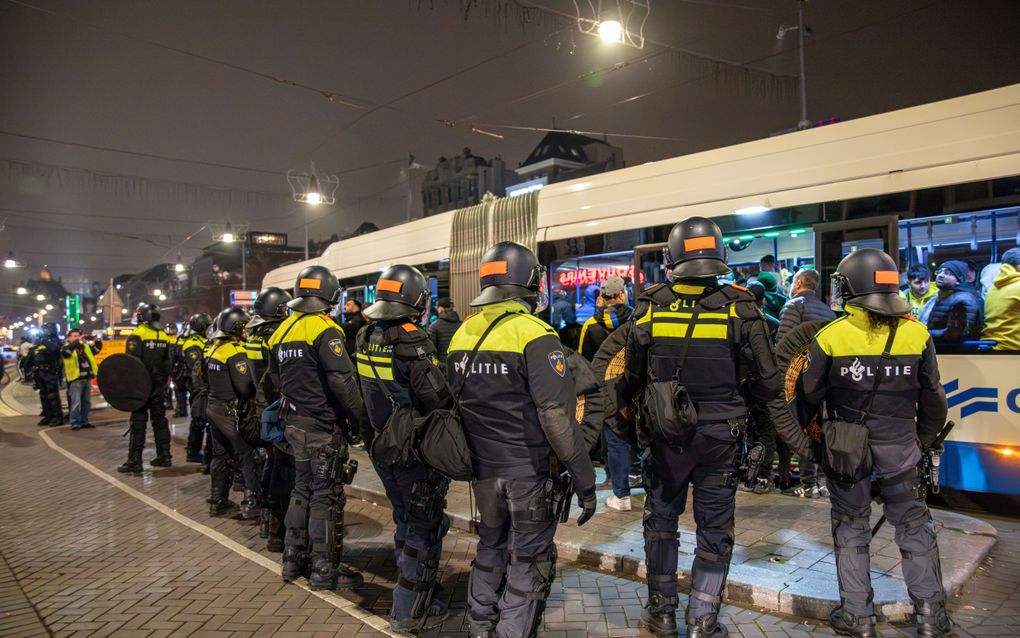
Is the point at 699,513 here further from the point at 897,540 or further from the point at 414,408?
the point at 414,408

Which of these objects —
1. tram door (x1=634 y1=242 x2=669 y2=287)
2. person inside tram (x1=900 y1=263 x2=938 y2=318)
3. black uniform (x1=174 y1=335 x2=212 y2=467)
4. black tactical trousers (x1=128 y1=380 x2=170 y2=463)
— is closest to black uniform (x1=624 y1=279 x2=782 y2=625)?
person inside tram (x1=900 y1=263 x2=938 y2=318)

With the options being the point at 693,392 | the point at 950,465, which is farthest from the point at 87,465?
the point at 950,465

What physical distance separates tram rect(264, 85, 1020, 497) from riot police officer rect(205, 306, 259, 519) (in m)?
4.30

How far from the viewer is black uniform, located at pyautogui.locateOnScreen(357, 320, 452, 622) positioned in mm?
3943

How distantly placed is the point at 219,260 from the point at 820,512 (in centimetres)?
6713

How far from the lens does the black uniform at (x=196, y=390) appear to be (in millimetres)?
8445

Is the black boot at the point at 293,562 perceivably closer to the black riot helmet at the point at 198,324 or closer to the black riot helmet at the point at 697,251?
the black riot helmet at the point at 697,251

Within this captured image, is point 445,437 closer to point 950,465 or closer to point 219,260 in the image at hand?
point 950,465

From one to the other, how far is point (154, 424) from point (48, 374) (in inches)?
287

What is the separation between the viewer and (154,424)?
32.1 feet

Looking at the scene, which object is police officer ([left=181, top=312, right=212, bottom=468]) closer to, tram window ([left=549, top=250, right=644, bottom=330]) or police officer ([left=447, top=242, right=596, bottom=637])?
tram window ([left=549, top=250, right=644, bottom=330])

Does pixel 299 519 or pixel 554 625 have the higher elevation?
pixel 299 519

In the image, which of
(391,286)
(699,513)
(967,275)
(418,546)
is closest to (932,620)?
(699,513)

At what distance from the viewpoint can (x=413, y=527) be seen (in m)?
4.04
